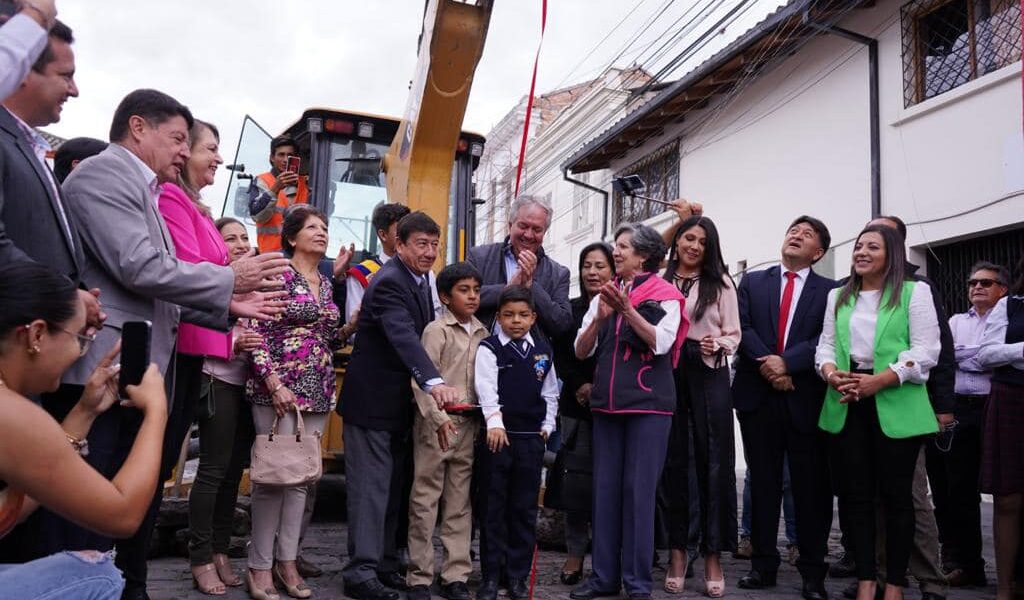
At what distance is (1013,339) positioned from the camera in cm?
475

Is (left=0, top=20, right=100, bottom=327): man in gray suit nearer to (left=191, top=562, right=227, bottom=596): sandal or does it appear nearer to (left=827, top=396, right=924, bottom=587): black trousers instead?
Answer: (left=191, top=562, right=227, bottom=596): sandal

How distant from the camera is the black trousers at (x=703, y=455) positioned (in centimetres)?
489

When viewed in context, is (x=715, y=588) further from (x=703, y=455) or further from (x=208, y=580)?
(x=208, y=580)

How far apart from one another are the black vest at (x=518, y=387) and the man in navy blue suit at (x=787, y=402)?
1.26 meters

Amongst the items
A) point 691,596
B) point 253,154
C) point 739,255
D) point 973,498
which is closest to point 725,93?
point 739,255

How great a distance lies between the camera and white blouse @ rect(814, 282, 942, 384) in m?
4.43

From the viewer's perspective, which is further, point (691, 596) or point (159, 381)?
point (691, 596)

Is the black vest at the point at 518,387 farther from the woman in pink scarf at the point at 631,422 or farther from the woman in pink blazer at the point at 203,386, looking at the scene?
the woman in pink blazer at the point at 203,386

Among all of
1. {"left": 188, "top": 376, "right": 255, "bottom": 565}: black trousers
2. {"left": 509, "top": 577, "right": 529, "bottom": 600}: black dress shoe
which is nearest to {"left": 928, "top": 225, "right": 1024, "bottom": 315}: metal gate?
{"left": 509, "top": 577, "right": 529, "bottom": 600}: black dress shoe

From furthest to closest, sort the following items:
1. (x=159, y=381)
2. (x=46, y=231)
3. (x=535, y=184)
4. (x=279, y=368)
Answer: (x=535, y=184), (x=279, y=368), (x=46, y=231), (x=159, y=381)

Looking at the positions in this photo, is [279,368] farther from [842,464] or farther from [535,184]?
[535,184]

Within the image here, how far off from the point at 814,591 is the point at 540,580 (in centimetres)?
151

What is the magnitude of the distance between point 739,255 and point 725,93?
253 centimetres

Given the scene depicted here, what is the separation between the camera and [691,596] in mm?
4727
